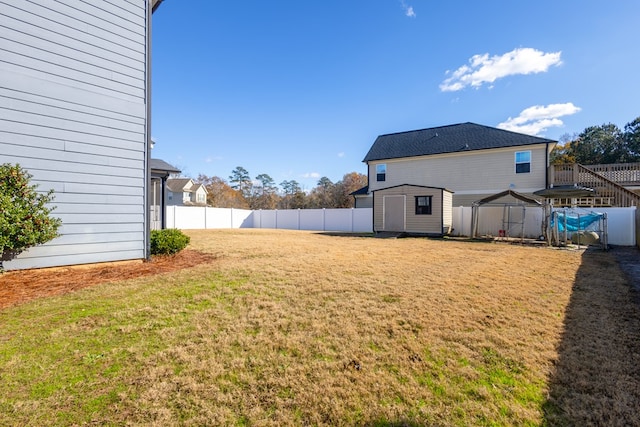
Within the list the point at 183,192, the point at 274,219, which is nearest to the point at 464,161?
the point at 274,219

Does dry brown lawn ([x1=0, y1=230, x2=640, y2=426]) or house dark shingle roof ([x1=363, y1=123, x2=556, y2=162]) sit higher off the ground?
house dark shingle roof ([x1=363, y1=123, x2=556, y2=162])

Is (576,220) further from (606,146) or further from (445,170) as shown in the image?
(606,146)

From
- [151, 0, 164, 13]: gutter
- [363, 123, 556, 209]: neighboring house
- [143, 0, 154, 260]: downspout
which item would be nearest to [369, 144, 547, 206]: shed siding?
[363, 123, 556, 209]: neighboring house

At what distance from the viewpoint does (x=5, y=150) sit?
5070 millimetres

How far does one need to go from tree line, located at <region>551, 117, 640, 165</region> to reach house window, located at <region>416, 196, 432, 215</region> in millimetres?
23937

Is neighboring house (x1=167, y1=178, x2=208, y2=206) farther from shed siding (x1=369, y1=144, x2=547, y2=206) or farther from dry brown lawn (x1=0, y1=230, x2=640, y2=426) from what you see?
dry brown lawn (x1=0, y1=230, x2=640, y2=426)

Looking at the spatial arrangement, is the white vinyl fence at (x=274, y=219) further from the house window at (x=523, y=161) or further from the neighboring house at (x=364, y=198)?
the house window at (x=523, y=161)

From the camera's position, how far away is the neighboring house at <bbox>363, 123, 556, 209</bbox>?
51.8 feet

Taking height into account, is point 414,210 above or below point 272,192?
below

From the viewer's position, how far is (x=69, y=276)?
512 cm

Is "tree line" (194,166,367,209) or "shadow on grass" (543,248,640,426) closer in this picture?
"shadow on grass" (543,248,640,426)

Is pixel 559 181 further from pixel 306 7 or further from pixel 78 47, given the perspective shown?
pixel 78 47

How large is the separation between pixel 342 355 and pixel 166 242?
6326 mm

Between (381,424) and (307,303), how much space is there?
2.19m
